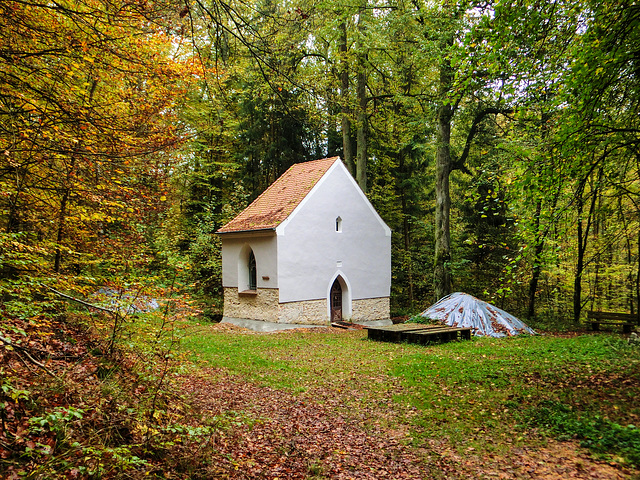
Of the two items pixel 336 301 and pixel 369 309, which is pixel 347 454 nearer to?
pixel 336 301

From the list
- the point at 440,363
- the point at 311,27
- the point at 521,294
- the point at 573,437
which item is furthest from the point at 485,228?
the point at 311,27

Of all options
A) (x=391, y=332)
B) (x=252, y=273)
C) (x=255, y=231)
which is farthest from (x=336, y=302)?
(x=391, y=332)

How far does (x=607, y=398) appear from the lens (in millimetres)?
5984

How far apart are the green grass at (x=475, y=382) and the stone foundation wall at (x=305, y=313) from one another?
3.83m

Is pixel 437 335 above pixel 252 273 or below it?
below

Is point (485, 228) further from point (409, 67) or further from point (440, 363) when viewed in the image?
point (440, 363)

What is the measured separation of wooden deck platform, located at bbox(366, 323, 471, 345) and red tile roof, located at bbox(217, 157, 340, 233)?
574 cm

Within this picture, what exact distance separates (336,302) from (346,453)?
13203 millimetres

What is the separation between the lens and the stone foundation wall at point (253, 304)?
53.0 feet

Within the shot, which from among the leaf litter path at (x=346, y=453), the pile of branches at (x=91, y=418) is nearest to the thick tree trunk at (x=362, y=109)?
the leaf litter path at (x=346, y=453)

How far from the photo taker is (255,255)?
1694 cm

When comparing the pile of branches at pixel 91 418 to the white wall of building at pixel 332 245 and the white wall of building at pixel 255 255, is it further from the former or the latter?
the white wall of building at pixel 332 245

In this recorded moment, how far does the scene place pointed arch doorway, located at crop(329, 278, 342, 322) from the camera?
18.1m

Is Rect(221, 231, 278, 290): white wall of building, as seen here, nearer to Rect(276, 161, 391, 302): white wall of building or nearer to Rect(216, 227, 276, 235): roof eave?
Rect(216, 227, 276, 235): roof eave
